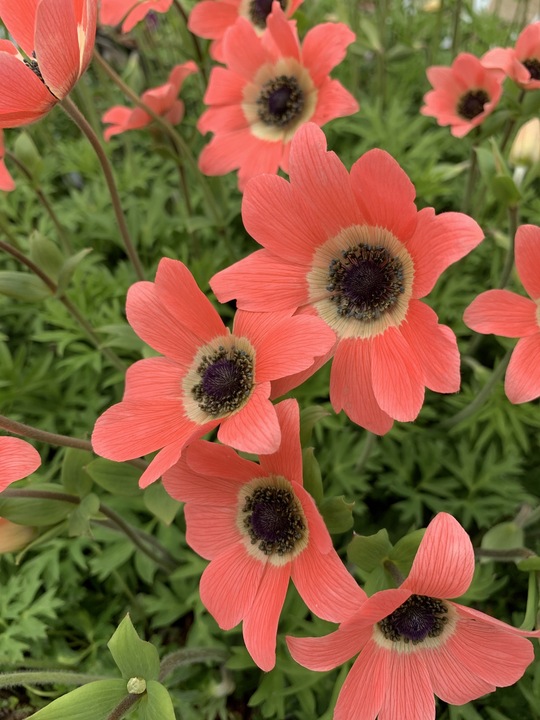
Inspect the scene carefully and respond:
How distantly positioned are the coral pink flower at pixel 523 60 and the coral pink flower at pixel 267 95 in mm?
257

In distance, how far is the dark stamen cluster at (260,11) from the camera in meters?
1.34

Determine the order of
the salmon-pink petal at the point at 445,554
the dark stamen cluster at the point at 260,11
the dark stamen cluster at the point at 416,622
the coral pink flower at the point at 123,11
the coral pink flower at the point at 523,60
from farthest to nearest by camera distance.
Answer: the dark stamen cluster at the point at 260,11
the coral pink flower at the point at 123,11
the coral pink flower at the point at 523,60
the dark stamen cluster at the point at 416,622
the salmon-pink petal at the point at 445,554

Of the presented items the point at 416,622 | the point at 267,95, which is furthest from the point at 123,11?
the point at 416,622

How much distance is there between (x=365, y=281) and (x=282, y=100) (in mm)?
598

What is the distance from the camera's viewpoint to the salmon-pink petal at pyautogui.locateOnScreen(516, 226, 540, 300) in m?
0.71

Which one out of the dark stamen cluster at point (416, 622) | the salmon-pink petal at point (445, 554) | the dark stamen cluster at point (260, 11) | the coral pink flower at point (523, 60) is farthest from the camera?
the dark stamen cluster at point (260, 11)

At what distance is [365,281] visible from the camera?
775 millimetres

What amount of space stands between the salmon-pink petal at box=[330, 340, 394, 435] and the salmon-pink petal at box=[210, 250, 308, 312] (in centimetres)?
10

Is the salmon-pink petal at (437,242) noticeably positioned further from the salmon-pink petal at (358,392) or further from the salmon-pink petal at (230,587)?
the salmon-pink petal at (230,587)

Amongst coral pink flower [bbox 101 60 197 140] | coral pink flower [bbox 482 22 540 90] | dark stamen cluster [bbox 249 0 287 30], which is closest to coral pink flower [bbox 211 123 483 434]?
coral pink flower [bbox 482 22 540 90]

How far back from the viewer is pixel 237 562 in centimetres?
75

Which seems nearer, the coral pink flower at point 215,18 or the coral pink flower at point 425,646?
the coral pink flower at point 425,646

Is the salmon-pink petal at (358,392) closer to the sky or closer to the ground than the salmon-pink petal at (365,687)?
closer to the sky

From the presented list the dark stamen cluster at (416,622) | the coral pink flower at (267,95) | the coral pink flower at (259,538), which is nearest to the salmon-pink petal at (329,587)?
the coral pink flower at (259,538)
